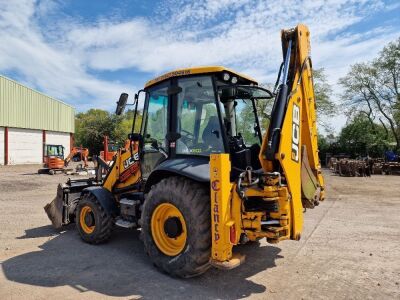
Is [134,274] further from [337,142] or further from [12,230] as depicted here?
[337,142]

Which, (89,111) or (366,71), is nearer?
(366,71)

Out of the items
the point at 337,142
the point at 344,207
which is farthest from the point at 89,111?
the point at 344,207

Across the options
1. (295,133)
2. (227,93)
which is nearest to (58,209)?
(227,93)

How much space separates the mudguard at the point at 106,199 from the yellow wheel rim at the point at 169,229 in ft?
4.68

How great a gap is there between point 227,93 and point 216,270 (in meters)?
2.38

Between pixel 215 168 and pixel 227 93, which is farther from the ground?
pixel 227 93

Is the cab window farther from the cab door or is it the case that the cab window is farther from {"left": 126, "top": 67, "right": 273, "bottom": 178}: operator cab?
the cab door

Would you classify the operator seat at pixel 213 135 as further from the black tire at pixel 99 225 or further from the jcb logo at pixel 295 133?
the black tire at pixel 99 225

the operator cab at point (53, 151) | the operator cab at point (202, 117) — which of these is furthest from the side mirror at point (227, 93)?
the operator cab at point (53, 151)

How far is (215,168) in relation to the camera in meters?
3.95

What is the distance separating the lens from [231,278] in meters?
4.45

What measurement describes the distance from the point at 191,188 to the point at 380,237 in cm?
415

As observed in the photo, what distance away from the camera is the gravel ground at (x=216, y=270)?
159 inches

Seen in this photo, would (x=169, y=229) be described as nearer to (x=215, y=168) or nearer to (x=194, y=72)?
(x=215, y=168)
